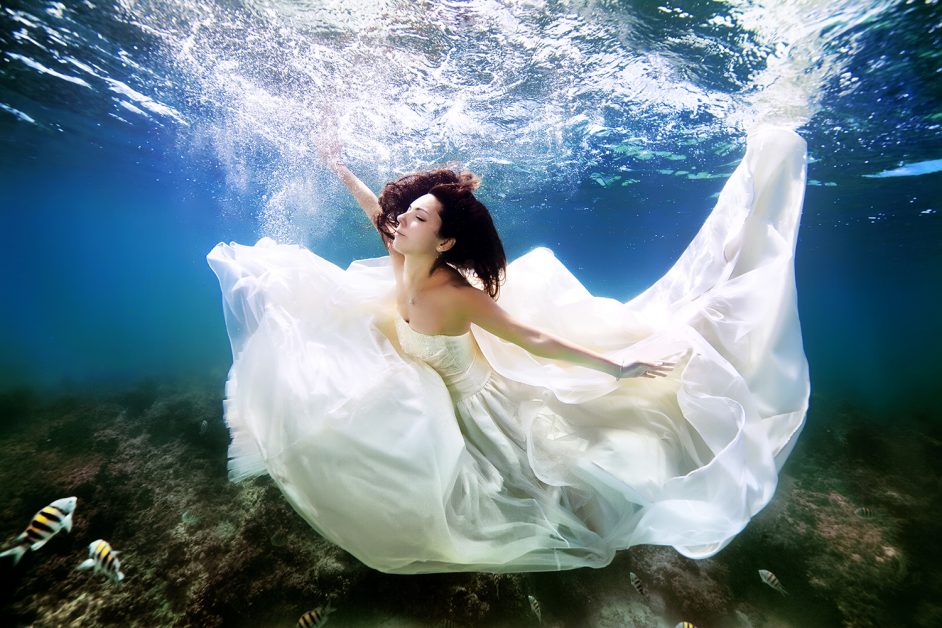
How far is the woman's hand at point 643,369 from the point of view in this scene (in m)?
3.19

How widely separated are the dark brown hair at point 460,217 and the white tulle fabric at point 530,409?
68 cm

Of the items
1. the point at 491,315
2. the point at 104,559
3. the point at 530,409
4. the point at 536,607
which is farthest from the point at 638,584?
the point at 104,559

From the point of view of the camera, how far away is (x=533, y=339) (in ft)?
→ 10.2

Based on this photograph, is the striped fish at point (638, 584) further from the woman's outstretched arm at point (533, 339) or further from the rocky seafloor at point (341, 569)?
the woman's outstretched arm at point (533, 339)

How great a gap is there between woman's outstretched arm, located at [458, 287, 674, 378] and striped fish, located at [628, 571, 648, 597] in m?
2.64

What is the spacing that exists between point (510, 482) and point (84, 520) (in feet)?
23.2

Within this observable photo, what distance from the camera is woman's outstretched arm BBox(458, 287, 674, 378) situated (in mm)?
3109

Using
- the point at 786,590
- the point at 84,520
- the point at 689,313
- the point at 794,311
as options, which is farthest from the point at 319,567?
the point at 786,590

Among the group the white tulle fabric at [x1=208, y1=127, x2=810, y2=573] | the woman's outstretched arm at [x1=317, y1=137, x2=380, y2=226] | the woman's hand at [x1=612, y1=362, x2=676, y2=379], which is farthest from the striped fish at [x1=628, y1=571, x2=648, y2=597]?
the woman's outstretched arm at [x1=317, y1=137, x2=380, y2=226]

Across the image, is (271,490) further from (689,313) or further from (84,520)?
(689,313)

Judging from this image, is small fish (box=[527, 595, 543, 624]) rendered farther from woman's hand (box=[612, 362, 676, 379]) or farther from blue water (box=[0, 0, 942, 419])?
blue water (box=[0, 0, 942, 419])

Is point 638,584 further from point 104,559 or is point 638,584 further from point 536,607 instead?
point 104,559

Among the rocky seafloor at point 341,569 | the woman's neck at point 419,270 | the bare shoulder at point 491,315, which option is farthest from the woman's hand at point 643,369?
the rocky seafloor at point 341,569

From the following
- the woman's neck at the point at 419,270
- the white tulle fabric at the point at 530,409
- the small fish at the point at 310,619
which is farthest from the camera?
the small fish at the point at 310,619
